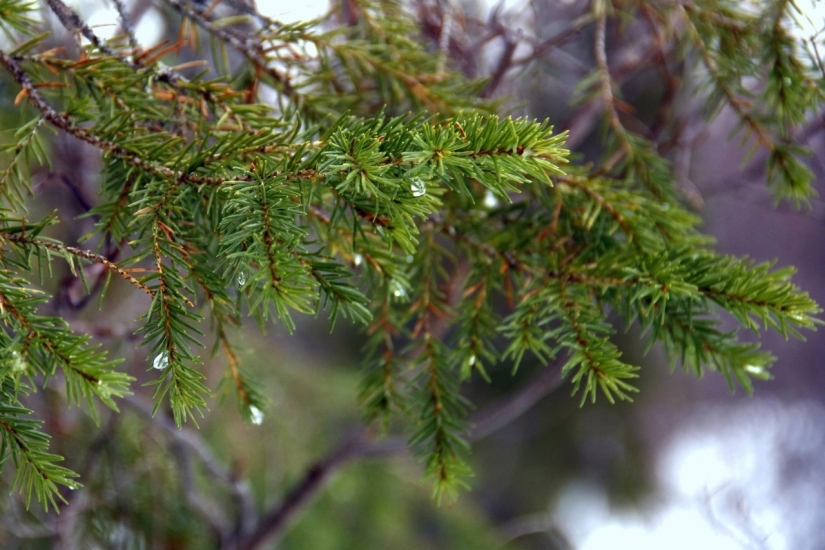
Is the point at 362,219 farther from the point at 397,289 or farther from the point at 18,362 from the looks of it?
the point at 18,362

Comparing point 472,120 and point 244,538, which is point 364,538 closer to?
point 244,538

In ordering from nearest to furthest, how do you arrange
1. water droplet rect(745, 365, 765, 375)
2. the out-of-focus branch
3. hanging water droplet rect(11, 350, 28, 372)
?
hanging water droplet rect(11, 350, 28, 372)
water droplet rect(745, 365, 765, 375)
the out-of-focus branch

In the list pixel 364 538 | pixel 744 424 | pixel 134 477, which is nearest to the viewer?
pixel 134 477

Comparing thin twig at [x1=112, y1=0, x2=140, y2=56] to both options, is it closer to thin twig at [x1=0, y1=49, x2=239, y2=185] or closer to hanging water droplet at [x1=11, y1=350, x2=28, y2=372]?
thin twig at [x1=0, y1=49, x2=239, y2=185]

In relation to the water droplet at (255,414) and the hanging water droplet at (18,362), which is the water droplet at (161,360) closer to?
the hanging water droplet at (18,362)

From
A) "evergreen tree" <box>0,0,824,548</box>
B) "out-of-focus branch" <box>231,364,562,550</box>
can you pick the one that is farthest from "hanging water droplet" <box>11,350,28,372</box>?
"out-of-focus branch" <box>231,364,562,550</box>

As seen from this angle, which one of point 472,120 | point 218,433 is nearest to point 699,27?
point 472,120
